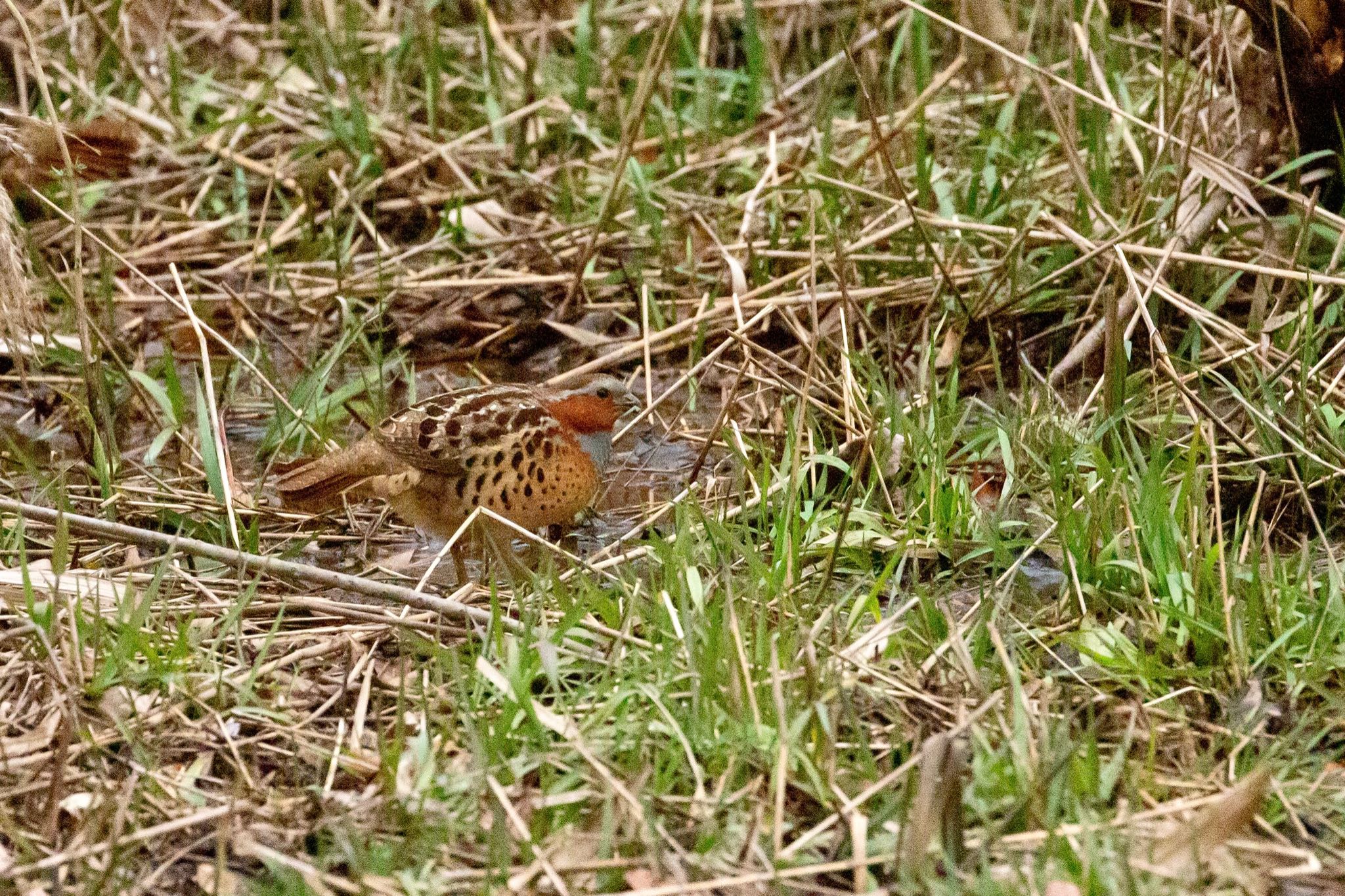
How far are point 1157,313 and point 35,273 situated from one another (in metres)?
3.67

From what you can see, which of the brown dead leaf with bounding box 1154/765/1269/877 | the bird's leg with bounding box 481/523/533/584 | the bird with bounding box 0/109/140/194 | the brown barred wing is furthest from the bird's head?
the brown dead leaf with bounding box 1154/765/1269/877

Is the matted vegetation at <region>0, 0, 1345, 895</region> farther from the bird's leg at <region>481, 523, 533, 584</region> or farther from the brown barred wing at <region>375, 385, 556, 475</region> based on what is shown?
the brown barred wing at <region>375, 385, 556, 475</region>

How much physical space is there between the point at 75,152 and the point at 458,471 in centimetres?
185

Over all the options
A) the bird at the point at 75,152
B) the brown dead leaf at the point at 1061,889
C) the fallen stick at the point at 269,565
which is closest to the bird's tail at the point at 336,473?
the fallen stick at the point at 269,565

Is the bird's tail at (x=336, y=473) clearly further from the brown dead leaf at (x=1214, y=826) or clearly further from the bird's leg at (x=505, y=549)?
the brown dead leaf at (x=1214, y=826)

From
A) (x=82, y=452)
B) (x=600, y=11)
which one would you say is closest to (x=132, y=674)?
(x=82, y=452)

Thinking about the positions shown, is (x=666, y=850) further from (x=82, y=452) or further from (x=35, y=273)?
(x=35, y=273)

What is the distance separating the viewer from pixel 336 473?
14.4 ft

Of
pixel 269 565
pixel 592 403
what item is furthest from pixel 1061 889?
pixel 592 403

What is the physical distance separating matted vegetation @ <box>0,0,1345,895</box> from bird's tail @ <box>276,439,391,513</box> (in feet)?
0.43

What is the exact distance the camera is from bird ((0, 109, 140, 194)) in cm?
476

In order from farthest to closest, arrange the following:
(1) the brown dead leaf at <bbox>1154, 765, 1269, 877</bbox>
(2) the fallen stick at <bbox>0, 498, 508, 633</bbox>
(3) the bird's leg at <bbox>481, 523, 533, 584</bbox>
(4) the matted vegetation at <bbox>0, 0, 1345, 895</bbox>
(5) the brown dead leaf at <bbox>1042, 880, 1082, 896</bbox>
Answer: (3) the bird's leg at <bbox>481, 523, 533, 584</bbox> < (2) the fallen stick at <bbox>0, 498, 508, 633</bbox> < (4) the matted vegetation at <bbox>0, 0, 1345, 895</bbox> < (1) the brown dead leaf at <bbox>1154, 765, 1269, 877</bbox> < (5) the brown dead leaf at <bbox>1042, 880, 1082, 896</bbox>

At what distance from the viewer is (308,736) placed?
131 inches

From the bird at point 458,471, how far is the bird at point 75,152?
1.06 m
